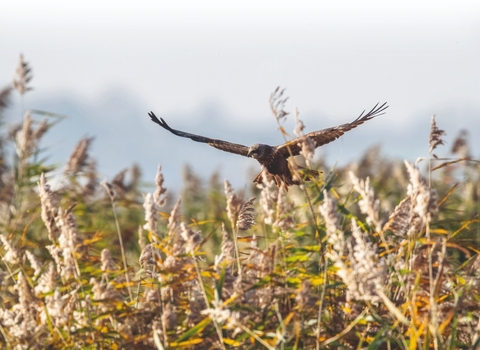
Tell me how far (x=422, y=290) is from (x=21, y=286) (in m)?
1.69

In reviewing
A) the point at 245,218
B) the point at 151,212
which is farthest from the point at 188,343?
the point at 245,218

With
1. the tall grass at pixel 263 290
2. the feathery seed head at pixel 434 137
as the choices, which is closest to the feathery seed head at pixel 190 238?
the tall grass at pixel 263 290

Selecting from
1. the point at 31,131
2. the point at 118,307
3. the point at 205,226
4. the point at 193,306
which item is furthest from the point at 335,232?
the point at 205,226

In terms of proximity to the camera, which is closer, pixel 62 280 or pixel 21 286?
pixel 21 286

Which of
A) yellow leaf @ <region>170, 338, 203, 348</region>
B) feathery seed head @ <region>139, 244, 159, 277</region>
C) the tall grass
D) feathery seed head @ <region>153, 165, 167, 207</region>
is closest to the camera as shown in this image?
the tall grass

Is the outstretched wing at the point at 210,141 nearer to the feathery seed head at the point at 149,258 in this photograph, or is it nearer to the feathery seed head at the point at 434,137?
the feathery seed head at the point at 149,258

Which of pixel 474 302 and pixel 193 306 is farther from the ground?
pixel 193 306

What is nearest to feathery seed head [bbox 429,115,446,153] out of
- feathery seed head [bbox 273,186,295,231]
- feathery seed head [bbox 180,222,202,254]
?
feathery seed head [bbox 273,186,295,231]

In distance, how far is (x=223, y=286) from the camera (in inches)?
129

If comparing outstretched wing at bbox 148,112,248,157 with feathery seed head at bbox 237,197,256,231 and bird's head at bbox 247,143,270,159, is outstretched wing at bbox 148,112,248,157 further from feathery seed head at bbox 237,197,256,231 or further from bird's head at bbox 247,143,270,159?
feathery seed head at bbox 237,197,256,231

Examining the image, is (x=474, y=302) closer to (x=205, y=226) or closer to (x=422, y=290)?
(x=422, y=290)

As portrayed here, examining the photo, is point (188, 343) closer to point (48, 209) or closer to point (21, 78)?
point (48, 209)

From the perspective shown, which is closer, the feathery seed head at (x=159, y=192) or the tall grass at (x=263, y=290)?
the tall grass at (x=263, y=290)

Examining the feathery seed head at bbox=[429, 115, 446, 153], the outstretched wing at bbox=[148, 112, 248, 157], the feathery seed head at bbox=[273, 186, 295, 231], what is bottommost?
the feathery seed head at bbox=[273, 186, 295, 231]
